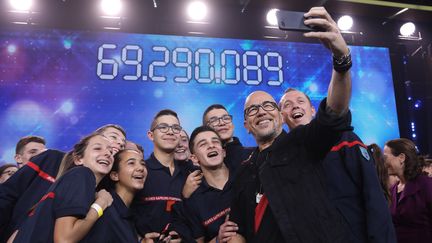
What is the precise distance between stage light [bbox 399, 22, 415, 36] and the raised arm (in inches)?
273

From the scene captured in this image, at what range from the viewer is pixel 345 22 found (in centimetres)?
705

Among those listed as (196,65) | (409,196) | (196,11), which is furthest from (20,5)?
(409,196)

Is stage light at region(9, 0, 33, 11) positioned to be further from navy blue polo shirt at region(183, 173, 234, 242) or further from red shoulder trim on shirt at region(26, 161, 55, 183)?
navy blue polo shirt at region(183, 173, 234, 242)

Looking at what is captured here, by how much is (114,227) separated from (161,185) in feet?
2.45

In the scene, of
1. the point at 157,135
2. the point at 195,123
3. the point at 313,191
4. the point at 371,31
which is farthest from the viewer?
the point at 371,31

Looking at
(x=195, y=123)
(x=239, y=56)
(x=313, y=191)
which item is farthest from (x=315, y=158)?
(x=239, y=56)

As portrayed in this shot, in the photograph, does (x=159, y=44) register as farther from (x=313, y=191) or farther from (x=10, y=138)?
(x=313, y=191)

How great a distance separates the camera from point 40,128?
5.61 metres

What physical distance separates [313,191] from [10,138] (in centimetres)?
513

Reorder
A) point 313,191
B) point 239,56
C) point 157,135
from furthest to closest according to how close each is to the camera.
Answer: point 239,56, point 157,135, point 313,191

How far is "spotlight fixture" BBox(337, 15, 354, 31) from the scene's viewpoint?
23.1 ft

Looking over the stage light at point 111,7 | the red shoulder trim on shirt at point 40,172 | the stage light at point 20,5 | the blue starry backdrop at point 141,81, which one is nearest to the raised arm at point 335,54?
the red shoulder trim on shirt at point 40,172

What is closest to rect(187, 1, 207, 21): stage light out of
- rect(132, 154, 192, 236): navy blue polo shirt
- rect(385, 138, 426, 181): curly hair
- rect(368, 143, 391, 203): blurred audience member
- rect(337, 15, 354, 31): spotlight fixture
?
rect(337, 15, 354, 31): spotlight fixture

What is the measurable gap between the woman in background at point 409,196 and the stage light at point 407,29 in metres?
4.69
